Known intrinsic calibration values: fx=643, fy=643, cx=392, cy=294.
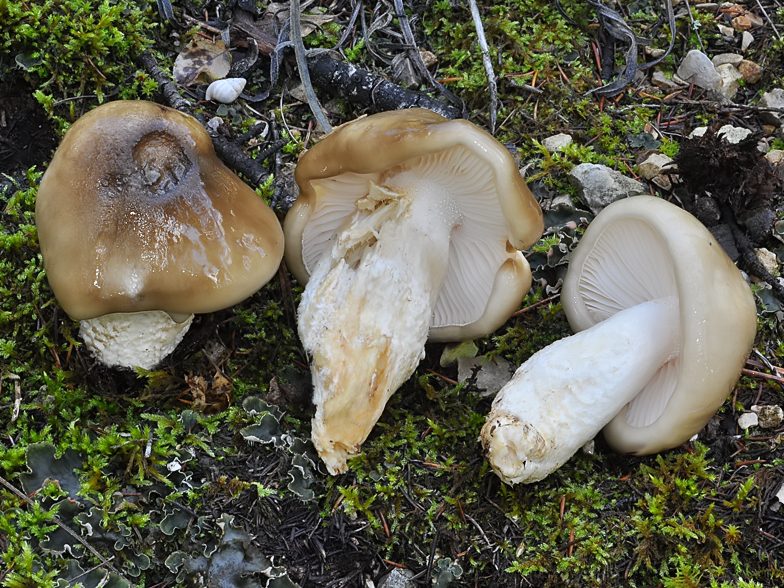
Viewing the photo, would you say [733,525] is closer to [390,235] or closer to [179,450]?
[390,235]

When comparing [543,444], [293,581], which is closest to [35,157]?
[293,581]

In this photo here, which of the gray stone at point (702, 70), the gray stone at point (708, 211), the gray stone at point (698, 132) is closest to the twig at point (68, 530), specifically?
the gray stone at point (708, 211)

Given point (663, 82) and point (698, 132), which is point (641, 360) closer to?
point (698, 132)

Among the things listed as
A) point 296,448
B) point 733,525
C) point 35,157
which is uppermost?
point 35,157

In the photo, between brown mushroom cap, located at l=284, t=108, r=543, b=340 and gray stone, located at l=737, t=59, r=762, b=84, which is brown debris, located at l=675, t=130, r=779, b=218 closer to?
gray stone, located at l=737, t=59, r=762, b=84

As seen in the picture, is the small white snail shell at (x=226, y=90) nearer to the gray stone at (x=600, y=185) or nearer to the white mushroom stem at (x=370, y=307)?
the white mushroom stem at (x=370, y=307)

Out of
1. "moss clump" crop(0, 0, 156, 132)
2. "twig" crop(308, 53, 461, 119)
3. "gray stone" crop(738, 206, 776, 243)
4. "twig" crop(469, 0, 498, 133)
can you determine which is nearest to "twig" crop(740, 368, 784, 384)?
"gray stone" crop(738, 206, 776, 243)

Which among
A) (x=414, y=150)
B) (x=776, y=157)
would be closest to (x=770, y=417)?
(x=776, y=157)
